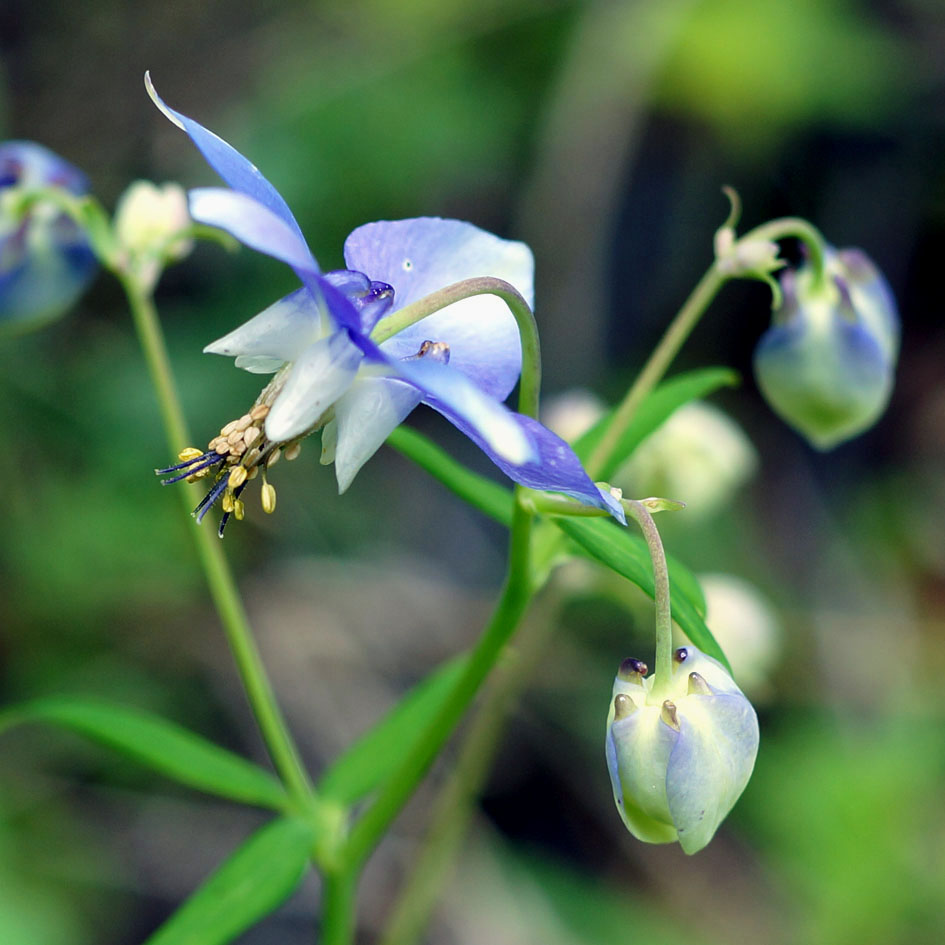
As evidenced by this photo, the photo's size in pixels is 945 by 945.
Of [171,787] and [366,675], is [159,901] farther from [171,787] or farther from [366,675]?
[366,675]

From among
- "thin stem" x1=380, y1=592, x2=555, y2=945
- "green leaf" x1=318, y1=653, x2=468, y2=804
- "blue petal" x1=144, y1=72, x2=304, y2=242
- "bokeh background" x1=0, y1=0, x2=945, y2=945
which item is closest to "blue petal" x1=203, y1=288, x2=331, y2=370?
"blue petal" x1=144, y1=72, x2=304, y2=242

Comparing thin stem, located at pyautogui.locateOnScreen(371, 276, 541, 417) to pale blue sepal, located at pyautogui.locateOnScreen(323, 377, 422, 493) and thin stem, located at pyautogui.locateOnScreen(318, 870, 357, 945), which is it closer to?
pale blue sepal, located at pyautogui.locateOnScreen(323, 377, 422, 493)

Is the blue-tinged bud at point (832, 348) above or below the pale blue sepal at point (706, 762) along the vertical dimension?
above

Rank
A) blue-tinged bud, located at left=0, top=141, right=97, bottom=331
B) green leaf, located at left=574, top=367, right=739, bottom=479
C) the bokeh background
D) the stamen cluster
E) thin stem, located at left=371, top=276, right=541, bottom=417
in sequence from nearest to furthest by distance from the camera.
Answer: thin stem, located at left=371, top=276, right=541, bottom=417, the stamen cluster, green leaf, located at left=574, top=367, right=739, bottom=479, blue-tinged bud, located at left=0, top=141, right=97, bottom=331, the bokeh background

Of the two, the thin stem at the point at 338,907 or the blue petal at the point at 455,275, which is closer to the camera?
the blue petal at the point at 455,275

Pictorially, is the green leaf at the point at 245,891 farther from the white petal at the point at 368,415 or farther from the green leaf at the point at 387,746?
the white petal at the point at 368,415

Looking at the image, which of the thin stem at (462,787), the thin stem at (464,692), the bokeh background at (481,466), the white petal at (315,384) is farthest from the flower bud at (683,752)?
the bokeh background at (481,466)

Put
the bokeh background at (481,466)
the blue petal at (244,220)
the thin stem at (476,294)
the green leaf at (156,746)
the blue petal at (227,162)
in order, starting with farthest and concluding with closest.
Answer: the bokeh background at (481,466), the green leaf at (156,746), the thin stem at (476,294), the blue petal at (227,162), the blue petal at (244,220)

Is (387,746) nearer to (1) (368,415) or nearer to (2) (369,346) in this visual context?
(1) (368,415)
